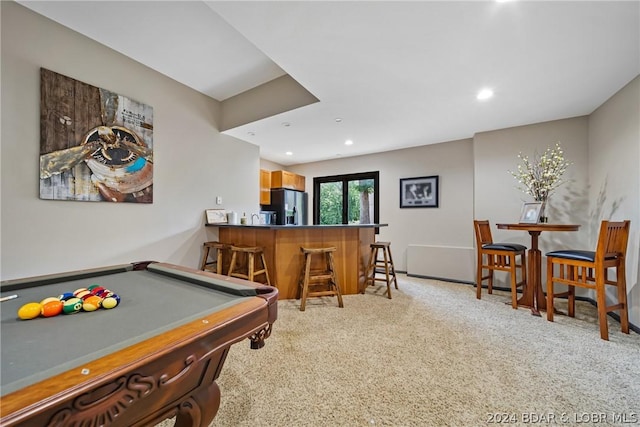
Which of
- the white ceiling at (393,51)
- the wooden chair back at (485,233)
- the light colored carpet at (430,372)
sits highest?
the white ceiling at (393,51)

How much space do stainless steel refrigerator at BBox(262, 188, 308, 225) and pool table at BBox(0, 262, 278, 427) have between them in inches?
149

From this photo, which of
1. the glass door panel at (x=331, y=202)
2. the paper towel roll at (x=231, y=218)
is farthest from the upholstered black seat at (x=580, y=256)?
the paper towel roll at (x=231, y=218)

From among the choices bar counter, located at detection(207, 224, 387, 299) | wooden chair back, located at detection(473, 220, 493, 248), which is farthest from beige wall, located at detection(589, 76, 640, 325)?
bar counter, located at detection(207, 224, 387, 299)

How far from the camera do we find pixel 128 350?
0.66 m

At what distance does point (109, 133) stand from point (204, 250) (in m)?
1.73

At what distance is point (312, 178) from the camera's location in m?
5.93

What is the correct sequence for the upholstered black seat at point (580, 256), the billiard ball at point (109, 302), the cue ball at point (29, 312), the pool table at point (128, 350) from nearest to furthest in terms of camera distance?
1. the pool table at point (128, 350)
2. the cue ball at point (29, 312)
3. the billiard ball at point (109, 302)
4. the upholstered black seat at point (580, 256)

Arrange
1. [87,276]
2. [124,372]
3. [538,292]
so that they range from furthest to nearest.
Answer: [538,292]
[87,276]
[124,372]

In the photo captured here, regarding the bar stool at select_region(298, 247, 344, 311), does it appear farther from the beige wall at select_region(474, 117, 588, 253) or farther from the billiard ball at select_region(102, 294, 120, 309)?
the beige wall at select_region(474, 117, 588, 253)

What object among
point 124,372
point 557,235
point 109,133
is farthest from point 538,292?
point 109,133

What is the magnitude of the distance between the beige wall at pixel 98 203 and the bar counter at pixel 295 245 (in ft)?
2.08

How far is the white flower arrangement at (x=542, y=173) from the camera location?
118 inches

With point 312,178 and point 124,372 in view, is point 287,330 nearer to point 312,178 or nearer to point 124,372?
point 124,372

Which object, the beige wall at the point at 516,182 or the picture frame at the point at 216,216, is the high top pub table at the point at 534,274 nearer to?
the beige wall at the point at 516,182
